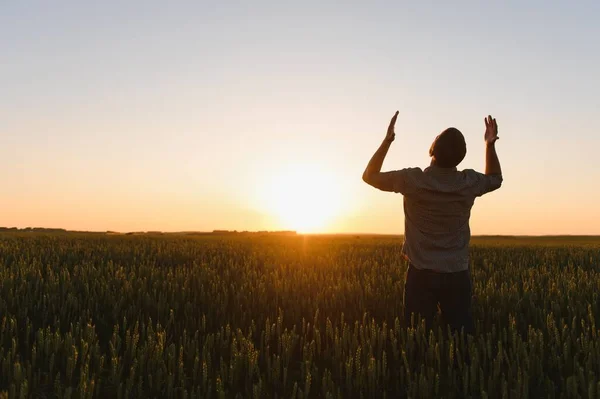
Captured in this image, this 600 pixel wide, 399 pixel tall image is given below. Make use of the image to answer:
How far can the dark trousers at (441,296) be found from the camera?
4543 millimetres

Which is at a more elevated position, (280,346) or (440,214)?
(440,214)

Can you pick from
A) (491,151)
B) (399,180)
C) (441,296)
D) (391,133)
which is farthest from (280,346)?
(491,151)

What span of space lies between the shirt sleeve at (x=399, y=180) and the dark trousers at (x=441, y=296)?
2.56 ft

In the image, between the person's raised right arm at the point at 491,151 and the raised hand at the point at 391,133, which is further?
the person's raised right arm at the point at 491,151

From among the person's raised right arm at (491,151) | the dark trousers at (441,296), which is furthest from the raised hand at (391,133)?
the dark trousers at (441,296)

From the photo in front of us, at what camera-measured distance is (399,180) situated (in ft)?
14.4

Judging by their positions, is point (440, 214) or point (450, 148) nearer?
point (450, 148)

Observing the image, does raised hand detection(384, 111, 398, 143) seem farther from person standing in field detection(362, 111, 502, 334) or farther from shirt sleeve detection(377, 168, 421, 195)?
shirt sleeve detection(377, 168, 421, 195)

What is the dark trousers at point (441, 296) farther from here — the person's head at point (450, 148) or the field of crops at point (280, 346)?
the person's head at point (450, 148)

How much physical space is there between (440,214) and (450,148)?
0.58m

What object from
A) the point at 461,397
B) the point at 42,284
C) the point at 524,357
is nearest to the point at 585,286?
the point at 524,357

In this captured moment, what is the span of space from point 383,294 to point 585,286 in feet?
10.9

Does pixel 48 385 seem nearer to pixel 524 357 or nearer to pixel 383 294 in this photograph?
pixel 524 357

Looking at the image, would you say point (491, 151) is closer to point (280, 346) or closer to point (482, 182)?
point (482, 182)
